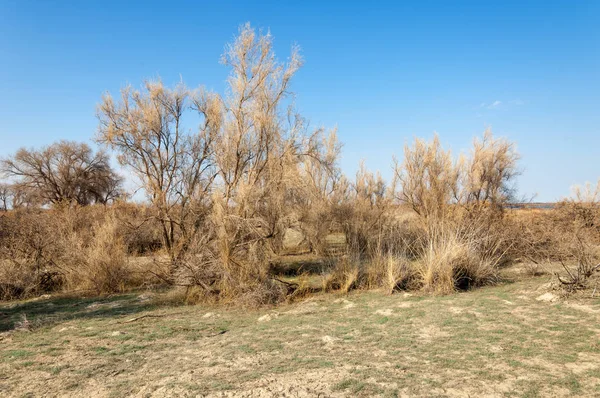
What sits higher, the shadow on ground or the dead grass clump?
the dead grass clump

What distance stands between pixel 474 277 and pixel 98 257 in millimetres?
9082

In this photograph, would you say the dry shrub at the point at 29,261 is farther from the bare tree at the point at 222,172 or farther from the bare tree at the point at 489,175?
the bare tree at the point at 489,175

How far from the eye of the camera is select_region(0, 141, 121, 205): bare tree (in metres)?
31.5

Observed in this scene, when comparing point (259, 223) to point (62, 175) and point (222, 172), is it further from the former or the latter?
point (62, 175)

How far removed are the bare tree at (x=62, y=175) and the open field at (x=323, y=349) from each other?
89.0 feet

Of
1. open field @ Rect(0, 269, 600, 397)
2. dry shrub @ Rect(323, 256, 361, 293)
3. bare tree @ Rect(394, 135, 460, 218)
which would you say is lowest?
open field @ Rect(0, 269, 600, 397)

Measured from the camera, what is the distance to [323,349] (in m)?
5.15

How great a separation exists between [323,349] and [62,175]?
111 ft

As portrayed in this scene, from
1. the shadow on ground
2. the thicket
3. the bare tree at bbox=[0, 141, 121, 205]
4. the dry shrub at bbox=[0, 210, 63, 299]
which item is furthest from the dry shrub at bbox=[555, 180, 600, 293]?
the bare tree at bbox=[0, 141, 121, 205]

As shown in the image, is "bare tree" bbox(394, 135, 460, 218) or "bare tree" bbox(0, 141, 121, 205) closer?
"bare tree" bbox(394, 135, 460, 218)

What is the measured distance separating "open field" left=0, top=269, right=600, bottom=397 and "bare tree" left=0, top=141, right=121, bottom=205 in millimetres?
27125

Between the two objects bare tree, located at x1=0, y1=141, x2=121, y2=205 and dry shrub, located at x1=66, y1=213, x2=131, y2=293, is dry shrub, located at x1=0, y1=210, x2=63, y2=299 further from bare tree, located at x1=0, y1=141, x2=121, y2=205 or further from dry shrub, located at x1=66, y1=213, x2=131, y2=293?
bare tree, located at x1=0, y1=141, x2=121, y2=205

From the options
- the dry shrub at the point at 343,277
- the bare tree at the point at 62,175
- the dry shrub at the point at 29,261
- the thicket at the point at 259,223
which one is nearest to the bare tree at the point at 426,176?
the thicket at the point at 259,223

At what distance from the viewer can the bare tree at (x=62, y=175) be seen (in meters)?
31.5
